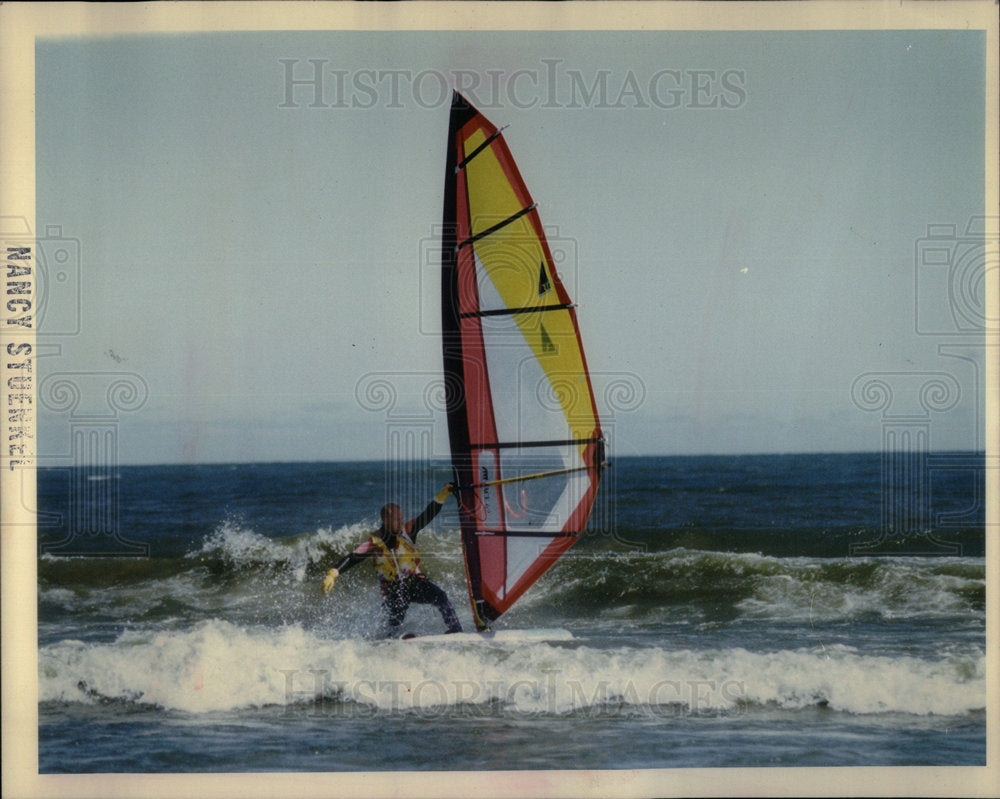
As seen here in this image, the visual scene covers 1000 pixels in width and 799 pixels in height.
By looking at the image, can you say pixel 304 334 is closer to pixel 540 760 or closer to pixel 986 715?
pixel 540 760

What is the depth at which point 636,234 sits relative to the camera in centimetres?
375

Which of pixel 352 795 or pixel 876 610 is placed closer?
pixel 352 795

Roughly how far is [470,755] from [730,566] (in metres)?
1.34

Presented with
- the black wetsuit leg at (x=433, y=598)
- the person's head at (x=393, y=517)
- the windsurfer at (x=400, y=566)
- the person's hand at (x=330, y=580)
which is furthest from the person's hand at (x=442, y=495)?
the person's hand at (x=330, y=580)

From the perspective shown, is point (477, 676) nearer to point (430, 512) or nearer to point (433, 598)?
point (433, 598)

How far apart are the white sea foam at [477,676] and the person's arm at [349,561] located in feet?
0.86

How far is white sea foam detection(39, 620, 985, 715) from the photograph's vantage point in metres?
3.66

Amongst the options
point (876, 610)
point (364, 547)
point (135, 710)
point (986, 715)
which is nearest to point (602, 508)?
point (364, 547)

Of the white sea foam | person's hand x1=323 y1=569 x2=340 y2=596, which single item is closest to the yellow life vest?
person's hand x1=323 y1=569 x2=340 y2=596

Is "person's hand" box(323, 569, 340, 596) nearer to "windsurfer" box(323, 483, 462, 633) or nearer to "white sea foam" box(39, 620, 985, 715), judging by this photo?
"windsurfer" box(323, 483, 462, 633)

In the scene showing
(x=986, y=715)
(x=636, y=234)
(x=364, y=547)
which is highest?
(x=636, y=234)

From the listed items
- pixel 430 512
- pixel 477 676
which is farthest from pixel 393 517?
pixel 477 676

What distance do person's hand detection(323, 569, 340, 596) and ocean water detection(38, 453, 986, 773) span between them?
0.24 feet

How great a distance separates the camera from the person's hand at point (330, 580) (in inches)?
142
